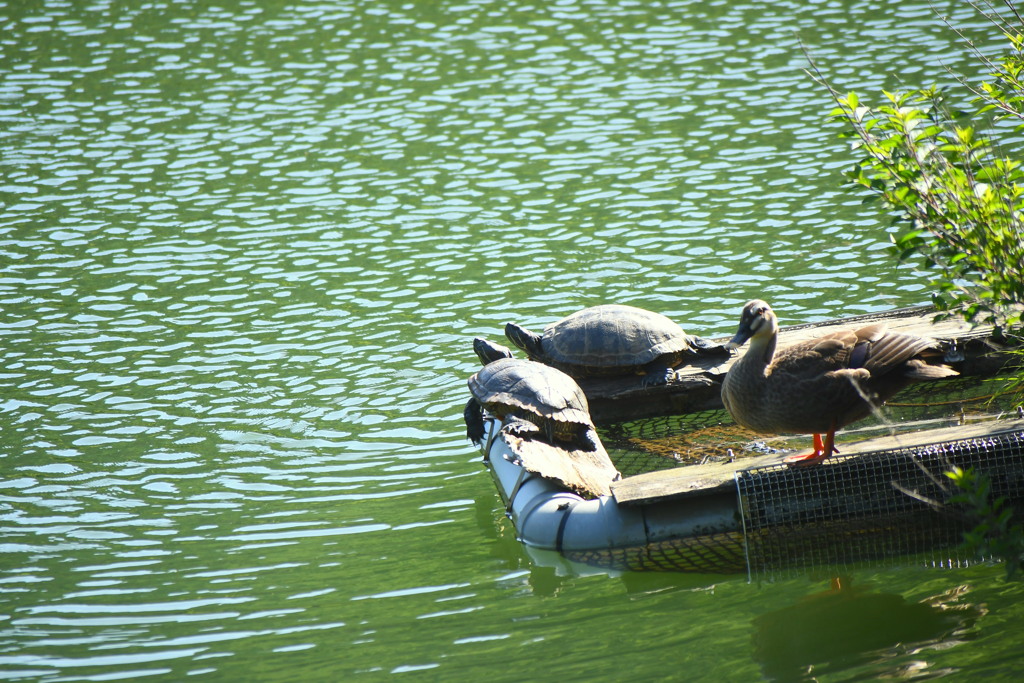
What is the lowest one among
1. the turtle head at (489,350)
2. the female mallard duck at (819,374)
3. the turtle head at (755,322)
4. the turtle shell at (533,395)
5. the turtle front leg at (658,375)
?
the turtle front leg at (658,375)

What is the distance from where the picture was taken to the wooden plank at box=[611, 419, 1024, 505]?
6242 millimetres

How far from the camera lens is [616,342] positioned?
8.20 meters

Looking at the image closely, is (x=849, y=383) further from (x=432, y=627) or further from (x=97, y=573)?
(x=97, y=573)

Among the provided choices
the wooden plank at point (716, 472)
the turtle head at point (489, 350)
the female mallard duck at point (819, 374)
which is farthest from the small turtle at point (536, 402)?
the female mallard duck at point (819, 374)

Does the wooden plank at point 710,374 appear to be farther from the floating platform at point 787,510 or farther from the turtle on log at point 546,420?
the floating platform at point 787,510

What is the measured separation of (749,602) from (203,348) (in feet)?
20.3

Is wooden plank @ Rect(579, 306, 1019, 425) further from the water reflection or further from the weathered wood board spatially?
the water reflection

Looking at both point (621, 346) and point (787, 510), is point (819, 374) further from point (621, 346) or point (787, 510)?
point (621, 346)

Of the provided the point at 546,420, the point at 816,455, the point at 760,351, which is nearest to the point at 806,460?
the point at 816,455

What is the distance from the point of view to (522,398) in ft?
24.2

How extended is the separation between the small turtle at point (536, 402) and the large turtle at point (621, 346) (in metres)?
0.44

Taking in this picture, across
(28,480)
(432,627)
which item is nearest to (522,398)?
(432,627)

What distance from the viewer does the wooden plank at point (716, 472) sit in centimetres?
624

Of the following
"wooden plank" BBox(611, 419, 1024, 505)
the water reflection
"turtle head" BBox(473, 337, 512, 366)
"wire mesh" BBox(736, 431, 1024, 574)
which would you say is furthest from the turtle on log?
the water reflection
